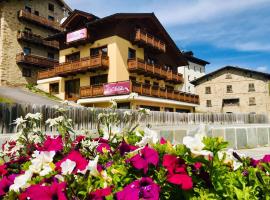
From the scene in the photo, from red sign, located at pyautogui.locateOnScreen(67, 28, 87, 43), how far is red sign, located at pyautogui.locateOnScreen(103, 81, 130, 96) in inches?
268

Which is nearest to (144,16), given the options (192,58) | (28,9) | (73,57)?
(73,57)

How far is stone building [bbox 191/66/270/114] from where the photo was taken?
50156 mm

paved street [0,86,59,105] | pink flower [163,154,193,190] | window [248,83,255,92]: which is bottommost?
pink flower [163,154,193,190]

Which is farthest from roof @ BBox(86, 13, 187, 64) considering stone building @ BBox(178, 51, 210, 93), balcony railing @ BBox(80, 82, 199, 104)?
stone building @ BBox(178, 51, 210, 93)

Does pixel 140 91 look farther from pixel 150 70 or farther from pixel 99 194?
pixel 99 194

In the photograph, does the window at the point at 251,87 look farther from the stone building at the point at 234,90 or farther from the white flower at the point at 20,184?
the white flower at the point at 20,184

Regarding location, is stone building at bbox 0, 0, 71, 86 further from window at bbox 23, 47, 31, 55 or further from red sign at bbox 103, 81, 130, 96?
red sign at bbox 103, 81, 130, 96

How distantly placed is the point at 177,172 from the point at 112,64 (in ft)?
96.6

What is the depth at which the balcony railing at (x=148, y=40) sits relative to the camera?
3274 cm

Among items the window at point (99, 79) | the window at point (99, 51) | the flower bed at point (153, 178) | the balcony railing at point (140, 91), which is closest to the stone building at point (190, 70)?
the balcony railing at point (140, 91)

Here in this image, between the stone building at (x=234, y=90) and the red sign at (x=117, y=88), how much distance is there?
95.1 feet

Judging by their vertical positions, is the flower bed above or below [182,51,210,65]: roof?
below

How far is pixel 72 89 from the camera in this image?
3522 centimetres

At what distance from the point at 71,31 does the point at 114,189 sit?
34.2 metres
